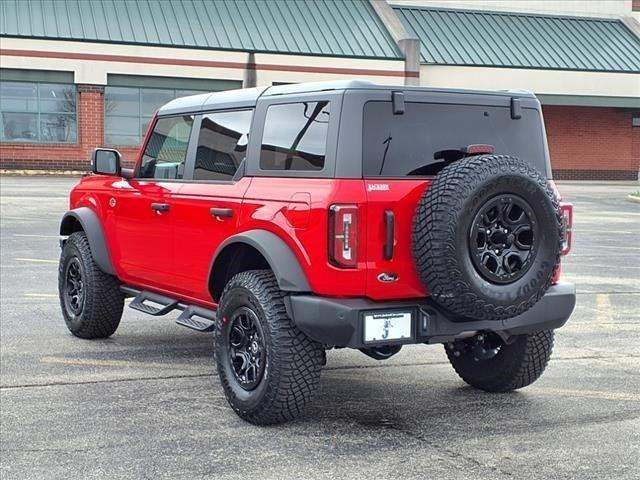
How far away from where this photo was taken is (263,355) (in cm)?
536

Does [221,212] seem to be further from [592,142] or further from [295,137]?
[592,142]

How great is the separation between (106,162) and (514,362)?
11.3 ft

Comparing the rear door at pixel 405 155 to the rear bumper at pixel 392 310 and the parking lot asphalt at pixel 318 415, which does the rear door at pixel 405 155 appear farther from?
the parking lot asphalt at pixel 318 415

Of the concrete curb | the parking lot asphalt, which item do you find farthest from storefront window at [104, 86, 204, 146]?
the parking lot asphalt

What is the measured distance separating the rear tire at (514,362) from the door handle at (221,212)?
5.49 feet

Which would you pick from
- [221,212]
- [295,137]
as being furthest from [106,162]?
[295,137]

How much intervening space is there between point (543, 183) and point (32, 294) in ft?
21.6

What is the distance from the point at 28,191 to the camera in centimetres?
2516

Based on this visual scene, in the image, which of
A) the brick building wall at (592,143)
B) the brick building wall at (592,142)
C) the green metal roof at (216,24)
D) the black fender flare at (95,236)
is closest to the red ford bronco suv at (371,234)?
the black fender flare at (95,236)

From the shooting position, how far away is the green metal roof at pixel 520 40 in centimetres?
3672

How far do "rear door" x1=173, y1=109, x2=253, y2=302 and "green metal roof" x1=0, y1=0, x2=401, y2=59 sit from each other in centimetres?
2641

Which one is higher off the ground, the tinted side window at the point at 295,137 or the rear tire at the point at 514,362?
the tinted side window at the point at 295,137

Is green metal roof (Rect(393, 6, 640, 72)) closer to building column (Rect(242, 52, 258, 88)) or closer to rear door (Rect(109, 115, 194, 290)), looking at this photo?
building column (Rect(242, 52, 258, 88))

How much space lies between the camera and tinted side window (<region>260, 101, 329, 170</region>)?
208 inches
